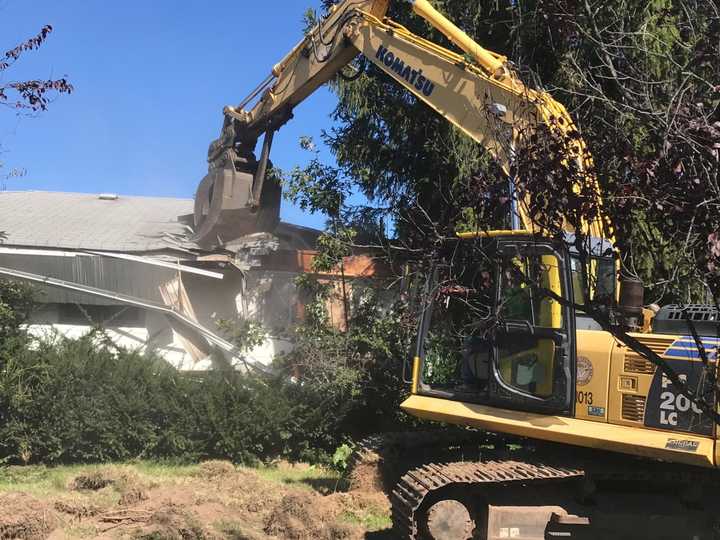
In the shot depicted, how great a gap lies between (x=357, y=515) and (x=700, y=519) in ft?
10.1

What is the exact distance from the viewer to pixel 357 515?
7.29 m

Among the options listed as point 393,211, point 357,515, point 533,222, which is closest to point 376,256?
point 393,211

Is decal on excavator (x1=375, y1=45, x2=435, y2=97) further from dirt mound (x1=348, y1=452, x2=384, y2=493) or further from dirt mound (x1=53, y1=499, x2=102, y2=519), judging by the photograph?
dirt mound (x1=53, y1=499, x2=102, y2=519)

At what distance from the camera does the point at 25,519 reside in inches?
248

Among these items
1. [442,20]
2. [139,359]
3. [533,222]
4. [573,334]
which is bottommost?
[139,359]

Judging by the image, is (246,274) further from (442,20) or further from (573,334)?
(573,334)

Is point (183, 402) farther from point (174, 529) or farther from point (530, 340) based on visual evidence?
point (530, 340)

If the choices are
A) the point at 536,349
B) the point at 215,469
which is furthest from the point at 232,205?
the point at 536,349

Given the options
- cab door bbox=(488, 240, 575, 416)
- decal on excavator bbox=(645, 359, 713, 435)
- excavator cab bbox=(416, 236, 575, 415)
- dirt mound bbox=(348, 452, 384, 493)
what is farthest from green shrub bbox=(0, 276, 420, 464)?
decal on excavator bbox=(645, 359, 713, 435)

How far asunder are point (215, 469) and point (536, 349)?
185 inches

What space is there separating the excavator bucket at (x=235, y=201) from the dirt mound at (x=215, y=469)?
188 inches

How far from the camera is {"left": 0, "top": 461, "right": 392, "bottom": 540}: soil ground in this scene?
643cm

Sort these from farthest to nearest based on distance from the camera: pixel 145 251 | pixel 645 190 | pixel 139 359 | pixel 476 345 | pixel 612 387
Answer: pixel 145 251 < pixel 139 359 < pixel 476 345 < pixel 612 387 < pixel 645 190

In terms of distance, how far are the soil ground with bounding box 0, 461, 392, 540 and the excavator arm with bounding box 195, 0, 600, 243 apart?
325 centimetres
